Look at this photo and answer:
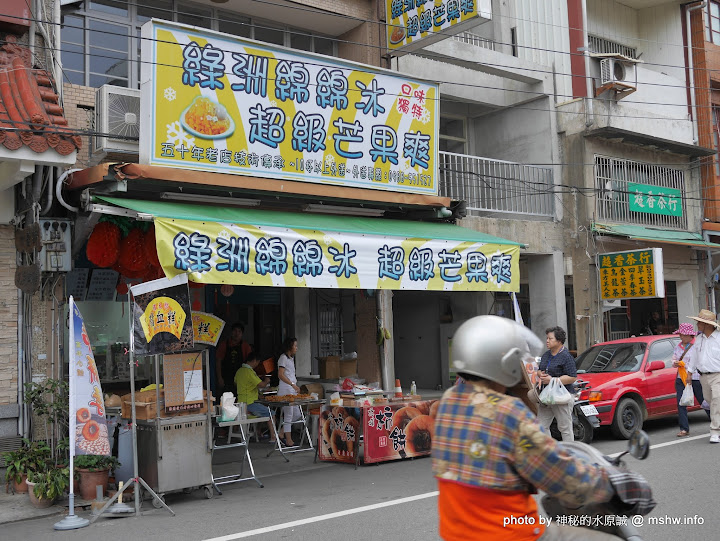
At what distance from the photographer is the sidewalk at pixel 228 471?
8.12m

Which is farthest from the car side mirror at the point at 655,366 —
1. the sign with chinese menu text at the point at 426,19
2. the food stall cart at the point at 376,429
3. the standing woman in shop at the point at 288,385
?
the sign with chinese menu text at the point at 426,19

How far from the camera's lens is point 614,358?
12.5 meters

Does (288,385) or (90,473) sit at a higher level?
(288,385)

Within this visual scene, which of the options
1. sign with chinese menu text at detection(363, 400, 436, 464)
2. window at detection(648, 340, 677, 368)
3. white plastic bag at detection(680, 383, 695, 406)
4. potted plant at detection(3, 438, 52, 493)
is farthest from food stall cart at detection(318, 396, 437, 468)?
window at detection(648, 340, 677, 368)

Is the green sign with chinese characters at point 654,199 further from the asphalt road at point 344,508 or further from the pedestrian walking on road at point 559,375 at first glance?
the pedestrian walking on road at point 559,375

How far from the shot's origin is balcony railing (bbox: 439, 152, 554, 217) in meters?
15.7

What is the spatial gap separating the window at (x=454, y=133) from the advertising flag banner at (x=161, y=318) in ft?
36.7

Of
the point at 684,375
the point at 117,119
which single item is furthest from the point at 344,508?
the point at 117,119

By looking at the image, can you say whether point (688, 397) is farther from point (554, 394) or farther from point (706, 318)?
point (554, 394)

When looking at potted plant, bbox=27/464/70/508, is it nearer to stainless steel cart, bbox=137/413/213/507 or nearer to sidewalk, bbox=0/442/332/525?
sidewalk, bbox=0/442/332/525

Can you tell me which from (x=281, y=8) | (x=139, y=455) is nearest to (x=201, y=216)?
(x=139, y=455)

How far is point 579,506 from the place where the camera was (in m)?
2.97

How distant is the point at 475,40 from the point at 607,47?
5.55m

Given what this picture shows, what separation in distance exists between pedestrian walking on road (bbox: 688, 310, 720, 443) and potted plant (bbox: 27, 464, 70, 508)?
8.44 m
